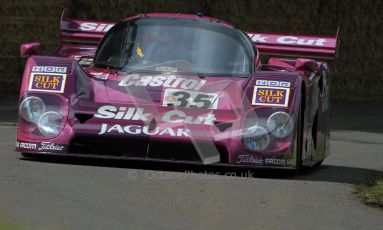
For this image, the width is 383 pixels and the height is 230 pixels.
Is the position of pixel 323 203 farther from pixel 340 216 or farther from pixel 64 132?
pixel 64 132

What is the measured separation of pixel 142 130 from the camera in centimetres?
762

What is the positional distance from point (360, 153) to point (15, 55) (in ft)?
25.5

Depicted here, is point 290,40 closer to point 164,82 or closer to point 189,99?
point 164,82

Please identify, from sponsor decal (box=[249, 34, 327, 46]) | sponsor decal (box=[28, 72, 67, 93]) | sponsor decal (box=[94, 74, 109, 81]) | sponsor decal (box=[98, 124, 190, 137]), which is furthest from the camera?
sponsor decal (box=[249, 34, 327, 46])

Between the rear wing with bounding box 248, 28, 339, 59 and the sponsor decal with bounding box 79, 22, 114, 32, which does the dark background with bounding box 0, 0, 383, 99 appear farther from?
the rear wing with bounding box 248, 28, 339, 59

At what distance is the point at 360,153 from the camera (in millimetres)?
11320

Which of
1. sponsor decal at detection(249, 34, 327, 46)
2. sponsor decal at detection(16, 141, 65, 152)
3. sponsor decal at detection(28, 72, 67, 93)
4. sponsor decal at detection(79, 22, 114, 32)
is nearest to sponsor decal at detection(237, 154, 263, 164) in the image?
sponsor decal at detection(16, 141, 65, 152)

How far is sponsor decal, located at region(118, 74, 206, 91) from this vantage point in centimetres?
813

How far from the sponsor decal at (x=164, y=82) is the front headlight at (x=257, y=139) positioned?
0.70 meters

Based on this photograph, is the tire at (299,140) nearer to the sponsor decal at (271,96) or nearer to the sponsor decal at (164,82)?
the sponsor decal at (271,96)

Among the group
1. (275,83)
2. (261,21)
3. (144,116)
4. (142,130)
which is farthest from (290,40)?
(261,21)

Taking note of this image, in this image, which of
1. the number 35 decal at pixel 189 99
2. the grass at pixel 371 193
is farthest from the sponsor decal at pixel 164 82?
the grass at pixel 371 193

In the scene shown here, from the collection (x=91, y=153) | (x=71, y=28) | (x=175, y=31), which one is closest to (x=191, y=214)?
(x=91, y=153)

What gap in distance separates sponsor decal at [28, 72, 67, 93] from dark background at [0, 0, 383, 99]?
894 centimetres
